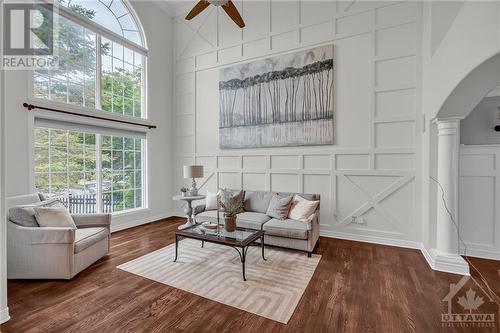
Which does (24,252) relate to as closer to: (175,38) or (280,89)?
(280,89)

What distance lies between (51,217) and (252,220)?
2.66 metres

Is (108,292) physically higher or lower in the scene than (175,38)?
lower

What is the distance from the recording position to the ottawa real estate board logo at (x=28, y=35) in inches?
134

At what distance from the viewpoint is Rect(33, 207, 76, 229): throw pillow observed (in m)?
2.83

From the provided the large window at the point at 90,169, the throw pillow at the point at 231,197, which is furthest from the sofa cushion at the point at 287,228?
the large window at the point at 90,169

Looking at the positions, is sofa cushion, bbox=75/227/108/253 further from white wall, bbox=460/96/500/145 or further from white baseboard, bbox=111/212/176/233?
white wall, bbox=460/96/500/145

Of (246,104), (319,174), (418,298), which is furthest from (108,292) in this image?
(246,104)

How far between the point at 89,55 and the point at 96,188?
250cm

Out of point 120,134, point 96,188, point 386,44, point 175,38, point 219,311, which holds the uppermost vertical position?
point 175,38

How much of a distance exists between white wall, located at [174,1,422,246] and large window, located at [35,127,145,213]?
2117 mm

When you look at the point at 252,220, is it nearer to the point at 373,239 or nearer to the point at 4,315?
the point at 373,239

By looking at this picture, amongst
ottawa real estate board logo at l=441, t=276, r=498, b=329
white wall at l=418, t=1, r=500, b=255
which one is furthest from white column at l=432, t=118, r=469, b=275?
ottawa real estate board logo at l=441, t=276, r=498, b=329

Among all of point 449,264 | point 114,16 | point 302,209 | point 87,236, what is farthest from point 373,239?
point 114,16

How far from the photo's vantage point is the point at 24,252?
2688 millimetres
